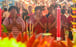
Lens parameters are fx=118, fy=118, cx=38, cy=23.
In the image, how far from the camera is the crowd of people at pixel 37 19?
6.51ft

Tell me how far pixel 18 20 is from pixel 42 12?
0.43 metres

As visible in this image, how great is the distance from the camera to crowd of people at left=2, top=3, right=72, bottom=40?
198 cm

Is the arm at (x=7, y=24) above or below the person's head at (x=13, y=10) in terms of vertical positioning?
below

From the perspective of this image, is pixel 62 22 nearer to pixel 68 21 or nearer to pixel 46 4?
pixel 68 21

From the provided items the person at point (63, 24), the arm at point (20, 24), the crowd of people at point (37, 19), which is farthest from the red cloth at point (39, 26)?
the person at point (63, 24)

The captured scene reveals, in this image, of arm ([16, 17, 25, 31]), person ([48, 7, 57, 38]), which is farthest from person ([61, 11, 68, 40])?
arm ([16, 17, 25, 31])

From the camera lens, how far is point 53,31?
1.97m

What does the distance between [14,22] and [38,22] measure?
0.40 metres

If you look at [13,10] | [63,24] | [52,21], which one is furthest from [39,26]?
[13,10]

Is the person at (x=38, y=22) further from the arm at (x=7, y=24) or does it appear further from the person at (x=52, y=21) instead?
the arm at (x=7, y=24)

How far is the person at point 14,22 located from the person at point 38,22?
0.66 ft

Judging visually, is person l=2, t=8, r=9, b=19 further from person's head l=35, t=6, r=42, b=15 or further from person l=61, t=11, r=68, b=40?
person l=61, t=11, r=68, b=40

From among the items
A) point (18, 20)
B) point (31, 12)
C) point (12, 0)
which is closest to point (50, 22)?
point (31, 12)

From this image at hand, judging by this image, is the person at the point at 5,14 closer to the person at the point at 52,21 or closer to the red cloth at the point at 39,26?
the red cloth at the point at 39,26
